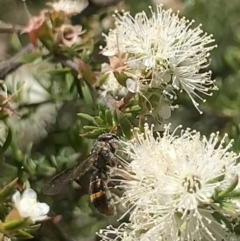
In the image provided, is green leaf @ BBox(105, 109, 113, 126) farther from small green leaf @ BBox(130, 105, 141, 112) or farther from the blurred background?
the blurred background

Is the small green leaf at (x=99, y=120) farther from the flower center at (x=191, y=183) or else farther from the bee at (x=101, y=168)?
the flower center at (x=191, y=183)

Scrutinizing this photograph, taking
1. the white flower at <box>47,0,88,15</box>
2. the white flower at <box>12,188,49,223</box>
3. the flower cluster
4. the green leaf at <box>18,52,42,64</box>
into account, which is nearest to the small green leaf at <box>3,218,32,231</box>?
the white flower at <box>12,188,49,223</box>

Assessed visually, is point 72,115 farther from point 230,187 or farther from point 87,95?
point 230,187

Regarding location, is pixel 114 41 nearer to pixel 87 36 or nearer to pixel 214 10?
pixel 87 36

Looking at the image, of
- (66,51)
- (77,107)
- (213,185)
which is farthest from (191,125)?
(213,185)

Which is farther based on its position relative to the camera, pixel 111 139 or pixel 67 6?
pixel 67 6

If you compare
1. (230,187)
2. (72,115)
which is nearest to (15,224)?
(230,187)

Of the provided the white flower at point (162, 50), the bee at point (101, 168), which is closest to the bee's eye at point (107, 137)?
the bee at point (101, 168)
